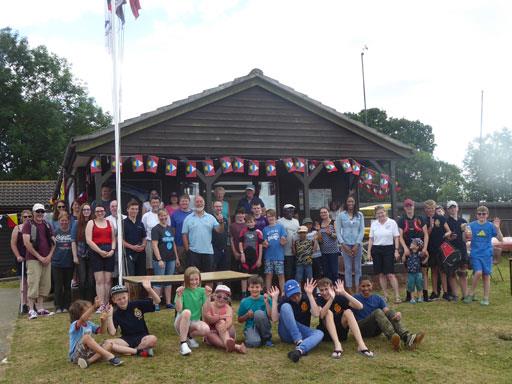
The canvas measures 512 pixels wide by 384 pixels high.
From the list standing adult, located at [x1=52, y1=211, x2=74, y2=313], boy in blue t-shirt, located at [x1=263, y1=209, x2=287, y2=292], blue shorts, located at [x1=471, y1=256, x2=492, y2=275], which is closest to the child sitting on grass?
blue shorts, located at [x1=471, y1=256, x2=492, y2=275]

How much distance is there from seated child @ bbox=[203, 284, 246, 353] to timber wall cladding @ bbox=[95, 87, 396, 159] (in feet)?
18.3

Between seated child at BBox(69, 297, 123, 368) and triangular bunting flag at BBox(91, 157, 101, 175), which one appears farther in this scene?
triangular bunting flag at BBox(91, 157, 101, 175)

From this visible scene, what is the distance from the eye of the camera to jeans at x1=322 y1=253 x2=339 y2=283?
9375 mm

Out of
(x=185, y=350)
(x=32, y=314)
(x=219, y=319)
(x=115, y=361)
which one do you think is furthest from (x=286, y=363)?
(x=32, y=314)

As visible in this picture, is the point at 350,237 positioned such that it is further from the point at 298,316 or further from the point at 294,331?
the point at 294,331

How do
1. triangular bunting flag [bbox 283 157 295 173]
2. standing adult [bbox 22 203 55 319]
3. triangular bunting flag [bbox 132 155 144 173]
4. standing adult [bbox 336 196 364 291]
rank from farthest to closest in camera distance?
triangular bunting flag [bbox 283 157 295 173] → triangular bunting flag [bbox 132 155 144 173] → standing adult [bbox 336 196 364 291] → standing adult [bbox 22 203 55 319]

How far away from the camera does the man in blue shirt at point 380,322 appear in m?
6.16

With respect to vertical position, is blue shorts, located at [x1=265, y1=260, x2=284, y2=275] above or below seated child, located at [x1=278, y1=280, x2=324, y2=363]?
above

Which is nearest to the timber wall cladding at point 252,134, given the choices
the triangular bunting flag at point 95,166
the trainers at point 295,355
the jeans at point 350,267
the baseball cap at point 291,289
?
the triangular bunting flag at point 95,166

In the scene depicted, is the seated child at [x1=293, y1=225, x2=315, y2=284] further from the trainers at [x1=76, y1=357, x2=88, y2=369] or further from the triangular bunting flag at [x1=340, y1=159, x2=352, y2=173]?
the trainers at [x1=76, y1=357, x2=88, y2=369]

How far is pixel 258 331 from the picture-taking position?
6.45 m

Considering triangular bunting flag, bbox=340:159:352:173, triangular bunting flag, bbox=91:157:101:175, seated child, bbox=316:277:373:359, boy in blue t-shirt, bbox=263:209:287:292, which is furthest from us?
triangular bunting flag, bbox=340:159:352:173

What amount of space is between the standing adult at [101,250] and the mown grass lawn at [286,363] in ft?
3.06

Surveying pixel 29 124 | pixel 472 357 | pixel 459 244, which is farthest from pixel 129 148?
pixel 29 124
